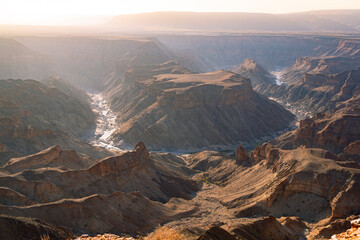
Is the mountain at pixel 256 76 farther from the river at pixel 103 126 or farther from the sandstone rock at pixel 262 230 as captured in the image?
the sandstone rock at pixel 262 230

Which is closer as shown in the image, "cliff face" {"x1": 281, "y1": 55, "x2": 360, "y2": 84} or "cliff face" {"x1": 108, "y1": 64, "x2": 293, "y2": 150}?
"cliff face" {"x1": 108, "y1": 64, "x2": 293, "y2": 150}

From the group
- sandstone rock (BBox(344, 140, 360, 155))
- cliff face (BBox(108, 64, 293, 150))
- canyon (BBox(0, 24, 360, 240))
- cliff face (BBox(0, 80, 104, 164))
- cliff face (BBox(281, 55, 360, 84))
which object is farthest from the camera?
cliff face (BBox(281, 55, 360, 84))

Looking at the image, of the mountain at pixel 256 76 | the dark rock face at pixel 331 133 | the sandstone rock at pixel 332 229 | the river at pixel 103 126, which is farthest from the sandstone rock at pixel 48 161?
the mountain at pixel 256 76

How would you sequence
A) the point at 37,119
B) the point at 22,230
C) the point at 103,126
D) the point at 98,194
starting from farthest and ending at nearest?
the point at 103,126 < the point at 37,119 < the point at 98,194 < the point at 22,230

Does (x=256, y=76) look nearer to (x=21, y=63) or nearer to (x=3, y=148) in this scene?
(x=21, y=63)

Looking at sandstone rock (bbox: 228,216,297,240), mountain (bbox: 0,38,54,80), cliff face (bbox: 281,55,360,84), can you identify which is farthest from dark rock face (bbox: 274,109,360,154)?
mountain (bbox: 0,38,54,80)

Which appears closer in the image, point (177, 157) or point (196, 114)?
point (177, 157)

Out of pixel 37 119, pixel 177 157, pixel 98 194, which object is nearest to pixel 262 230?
pixel 98 194

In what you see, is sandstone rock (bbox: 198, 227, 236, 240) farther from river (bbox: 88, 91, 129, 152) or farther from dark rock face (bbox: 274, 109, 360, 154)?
river (bbox: 88, 91, 129, 152)
